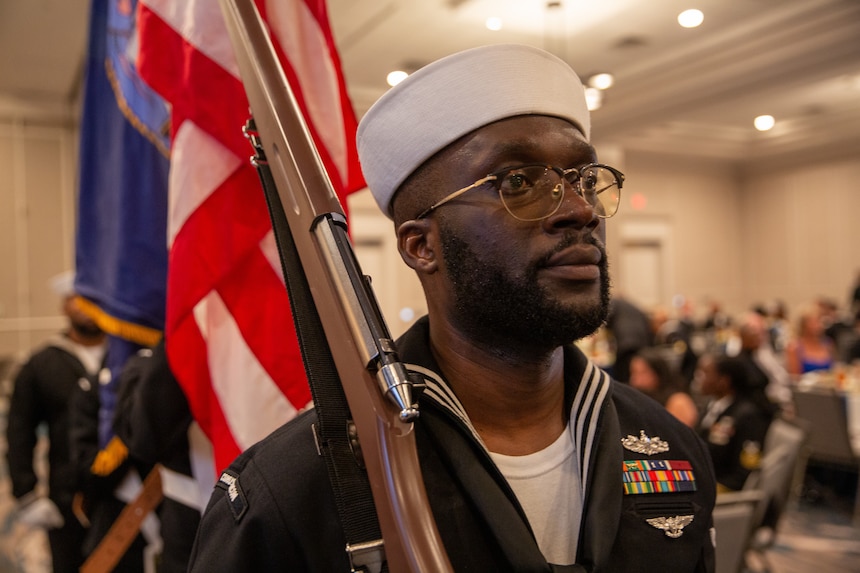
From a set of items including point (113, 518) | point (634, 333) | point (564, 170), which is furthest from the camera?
point (634, 333)

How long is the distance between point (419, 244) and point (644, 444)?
48 centimetres

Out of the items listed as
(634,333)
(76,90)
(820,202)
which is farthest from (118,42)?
(820,202)

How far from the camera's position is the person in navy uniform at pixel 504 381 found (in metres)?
0.90

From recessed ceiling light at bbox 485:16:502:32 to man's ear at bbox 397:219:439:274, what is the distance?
580cm

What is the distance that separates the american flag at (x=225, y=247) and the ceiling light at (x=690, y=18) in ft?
18.5

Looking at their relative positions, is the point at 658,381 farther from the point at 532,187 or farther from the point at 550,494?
the point at 532,187

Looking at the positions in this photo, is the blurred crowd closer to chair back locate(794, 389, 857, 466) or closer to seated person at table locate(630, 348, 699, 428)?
seated person at table locate(630, 348, 699, 428)

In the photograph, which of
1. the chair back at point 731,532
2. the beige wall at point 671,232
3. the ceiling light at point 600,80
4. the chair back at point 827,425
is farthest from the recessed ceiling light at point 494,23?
the chair back at point 731,532

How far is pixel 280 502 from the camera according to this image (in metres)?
0.89

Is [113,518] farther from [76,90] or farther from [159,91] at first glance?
[76,90]

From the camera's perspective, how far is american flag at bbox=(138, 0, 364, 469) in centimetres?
150

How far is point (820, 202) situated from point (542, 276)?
46.4 ft

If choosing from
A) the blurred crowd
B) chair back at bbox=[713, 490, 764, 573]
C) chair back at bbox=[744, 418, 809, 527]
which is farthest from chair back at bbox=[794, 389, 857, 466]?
chair back at bbox=[713, 490, 764, 573]

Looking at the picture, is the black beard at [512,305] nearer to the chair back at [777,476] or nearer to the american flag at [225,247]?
the american flag at [225,247]
